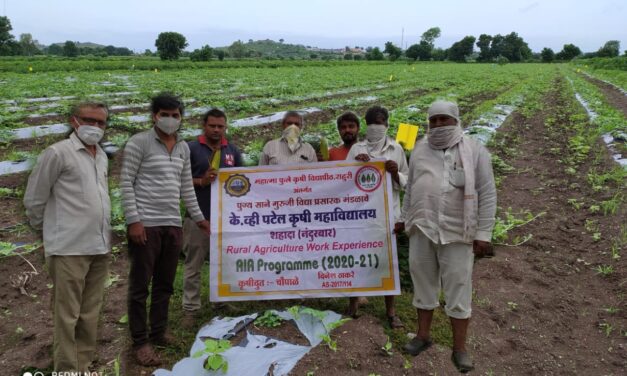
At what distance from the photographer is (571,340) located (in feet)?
11.9

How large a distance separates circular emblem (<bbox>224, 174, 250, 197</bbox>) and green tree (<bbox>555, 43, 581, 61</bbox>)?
103 m

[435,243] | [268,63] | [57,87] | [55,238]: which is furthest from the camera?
[268,63]

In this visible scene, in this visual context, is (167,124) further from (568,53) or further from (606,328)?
(568,53)

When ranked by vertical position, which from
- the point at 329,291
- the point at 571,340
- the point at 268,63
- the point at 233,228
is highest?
the point at 268,63

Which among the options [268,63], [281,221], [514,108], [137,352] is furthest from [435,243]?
[268,63]

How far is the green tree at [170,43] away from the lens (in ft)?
158

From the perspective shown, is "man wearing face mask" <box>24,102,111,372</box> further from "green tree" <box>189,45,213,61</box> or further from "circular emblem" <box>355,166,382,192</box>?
"green tree" <box>189,45,213,61</box>

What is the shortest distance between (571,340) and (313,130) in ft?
27.6

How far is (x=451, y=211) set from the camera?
9.68 ft

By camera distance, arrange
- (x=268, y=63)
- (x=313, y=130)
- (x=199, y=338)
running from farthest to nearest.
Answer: (x=268, y=63) < (x=313, y=130) < (x=199, y=338)

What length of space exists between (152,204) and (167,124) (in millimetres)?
558

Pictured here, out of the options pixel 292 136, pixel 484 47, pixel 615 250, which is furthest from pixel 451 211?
pixel 484 47

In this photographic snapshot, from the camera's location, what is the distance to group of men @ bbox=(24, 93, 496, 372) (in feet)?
8.67

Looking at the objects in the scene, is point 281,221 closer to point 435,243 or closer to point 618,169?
point 435,243
